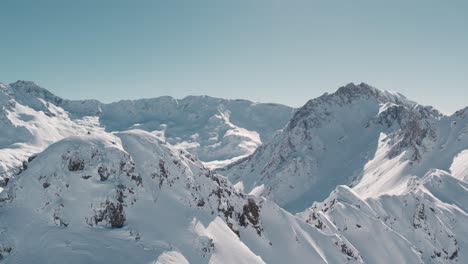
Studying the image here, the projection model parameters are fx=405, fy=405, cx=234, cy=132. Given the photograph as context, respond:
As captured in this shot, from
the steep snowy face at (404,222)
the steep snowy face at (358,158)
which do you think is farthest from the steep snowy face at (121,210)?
the steep snowy face at (358,158)

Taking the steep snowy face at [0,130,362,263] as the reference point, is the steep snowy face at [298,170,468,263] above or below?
below

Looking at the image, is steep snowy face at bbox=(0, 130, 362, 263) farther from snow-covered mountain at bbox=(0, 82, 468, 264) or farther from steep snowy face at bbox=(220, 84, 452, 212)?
steep snowy face at bbox=(220, 84, 452, 212)

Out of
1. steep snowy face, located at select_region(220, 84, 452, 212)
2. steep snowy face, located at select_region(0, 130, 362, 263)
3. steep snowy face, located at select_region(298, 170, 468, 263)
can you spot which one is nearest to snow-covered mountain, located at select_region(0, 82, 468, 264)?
steep snowy face, located at select_region(0, 130, 362, 263)

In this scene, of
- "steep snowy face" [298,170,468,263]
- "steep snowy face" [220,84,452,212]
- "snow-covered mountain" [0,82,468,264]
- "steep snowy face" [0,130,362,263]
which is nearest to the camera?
"steep snowy face" [0,130,362,263]

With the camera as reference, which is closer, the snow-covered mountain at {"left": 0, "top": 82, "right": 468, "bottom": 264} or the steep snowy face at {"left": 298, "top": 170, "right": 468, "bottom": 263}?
the snow-covered mountain at {"left": 0, "top": 82, "right": 468, "bottom": 264}

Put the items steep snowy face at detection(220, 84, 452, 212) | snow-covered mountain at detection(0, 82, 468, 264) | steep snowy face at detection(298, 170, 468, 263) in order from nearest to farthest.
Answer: snow-covered mountain at detection(0, 82, 468, 264) < steep snowy face at detection(298, 170, 468, 263) < steep snowy face at detection(220, 84, 452, 212)

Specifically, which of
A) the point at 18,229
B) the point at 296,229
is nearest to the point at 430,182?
the point at 296,229

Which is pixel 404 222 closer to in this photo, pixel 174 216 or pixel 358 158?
pixel 174 216
